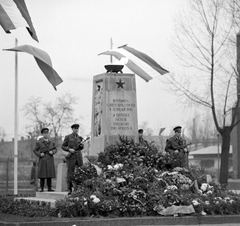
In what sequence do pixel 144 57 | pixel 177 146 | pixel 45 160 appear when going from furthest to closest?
1. pixel 144 57
2. pixel 45 160
3. pixel 177 146

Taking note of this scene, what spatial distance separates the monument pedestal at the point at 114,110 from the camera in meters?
19.4

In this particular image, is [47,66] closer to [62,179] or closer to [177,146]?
[62,179]

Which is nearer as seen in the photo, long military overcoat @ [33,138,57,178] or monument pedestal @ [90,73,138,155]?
monument pedestal @ [90,73,138,155]

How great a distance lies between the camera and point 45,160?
2003 centimetres

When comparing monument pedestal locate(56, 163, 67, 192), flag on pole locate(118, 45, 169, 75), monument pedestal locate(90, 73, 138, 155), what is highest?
flag on pole locate(118, 45, 169, 75)

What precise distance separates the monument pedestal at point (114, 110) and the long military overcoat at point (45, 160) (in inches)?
51.4

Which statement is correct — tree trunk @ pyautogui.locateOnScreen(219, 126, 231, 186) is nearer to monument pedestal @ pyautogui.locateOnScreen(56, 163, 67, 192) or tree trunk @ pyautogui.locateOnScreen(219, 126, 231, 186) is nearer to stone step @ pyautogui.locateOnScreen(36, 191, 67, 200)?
monument pedestal @ pyautogui.locateOnScreen(56, 163, 67, 192)

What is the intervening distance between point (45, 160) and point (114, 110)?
2504mm

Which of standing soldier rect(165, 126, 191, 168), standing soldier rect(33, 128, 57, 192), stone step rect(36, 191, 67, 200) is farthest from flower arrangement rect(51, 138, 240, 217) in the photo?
standing soldier rect(33, 128, 57, 192)

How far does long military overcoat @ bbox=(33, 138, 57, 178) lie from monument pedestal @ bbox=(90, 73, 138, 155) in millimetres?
1306

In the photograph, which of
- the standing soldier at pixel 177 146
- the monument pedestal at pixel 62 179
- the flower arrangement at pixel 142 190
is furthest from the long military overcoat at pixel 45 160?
the standing soldier at pixel 177 146

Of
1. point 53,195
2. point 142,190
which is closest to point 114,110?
point 53,195

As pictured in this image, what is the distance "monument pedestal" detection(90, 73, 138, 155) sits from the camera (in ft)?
63.7

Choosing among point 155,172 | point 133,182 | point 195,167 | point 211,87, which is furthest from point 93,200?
point 211,87
